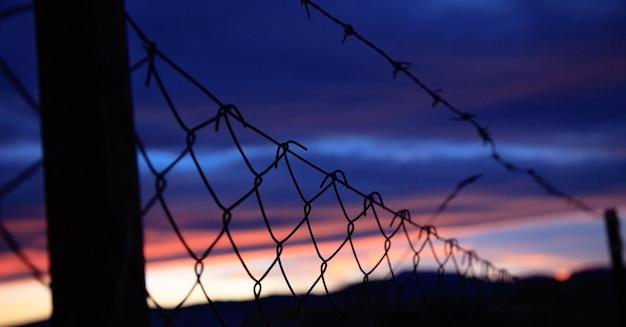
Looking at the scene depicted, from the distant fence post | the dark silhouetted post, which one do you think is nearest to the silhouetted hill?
the dark silhouetted post

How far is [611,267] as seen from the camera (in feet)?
17.8

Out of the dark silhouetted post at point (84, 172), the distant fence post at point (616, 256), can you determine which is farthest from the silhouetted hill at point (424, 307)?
the distant fence post at point (616, 256)

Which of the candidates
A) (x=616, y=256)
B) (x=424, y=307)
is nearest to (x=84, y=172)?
(x=424, y=307)

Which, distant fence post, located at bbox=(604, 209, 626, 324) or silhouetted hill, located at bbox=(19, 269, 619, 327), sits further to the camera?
distant fence post, located at bbox=(604, 209, 626, 324)

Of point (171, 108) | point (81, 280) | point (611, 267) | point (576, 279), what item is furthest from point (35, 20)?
point (576, 279)

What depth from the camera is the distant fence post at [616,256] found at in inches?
204

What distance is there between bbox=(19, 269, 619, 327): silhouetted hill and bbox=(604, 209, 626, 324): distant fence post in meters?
0.39

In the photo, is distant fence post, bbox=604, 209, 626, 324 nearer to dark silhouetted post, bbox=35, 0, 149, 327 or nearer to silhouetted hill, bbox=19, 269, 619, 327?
silhouetted hill, bbox=19, 269, 619, 327

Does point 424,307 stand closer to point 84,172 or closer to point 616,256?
point 84,172

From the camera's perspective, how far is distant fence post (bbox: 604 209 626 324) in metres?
5.19

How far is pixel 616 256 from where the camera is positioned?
5.39 metres

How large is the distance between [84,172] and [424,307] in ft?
5.00

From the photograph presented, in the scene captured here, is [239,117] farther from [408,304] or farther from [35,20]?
[408,304]

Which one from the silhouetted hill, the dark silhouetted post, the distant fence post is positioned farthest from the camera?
the distant fence post
